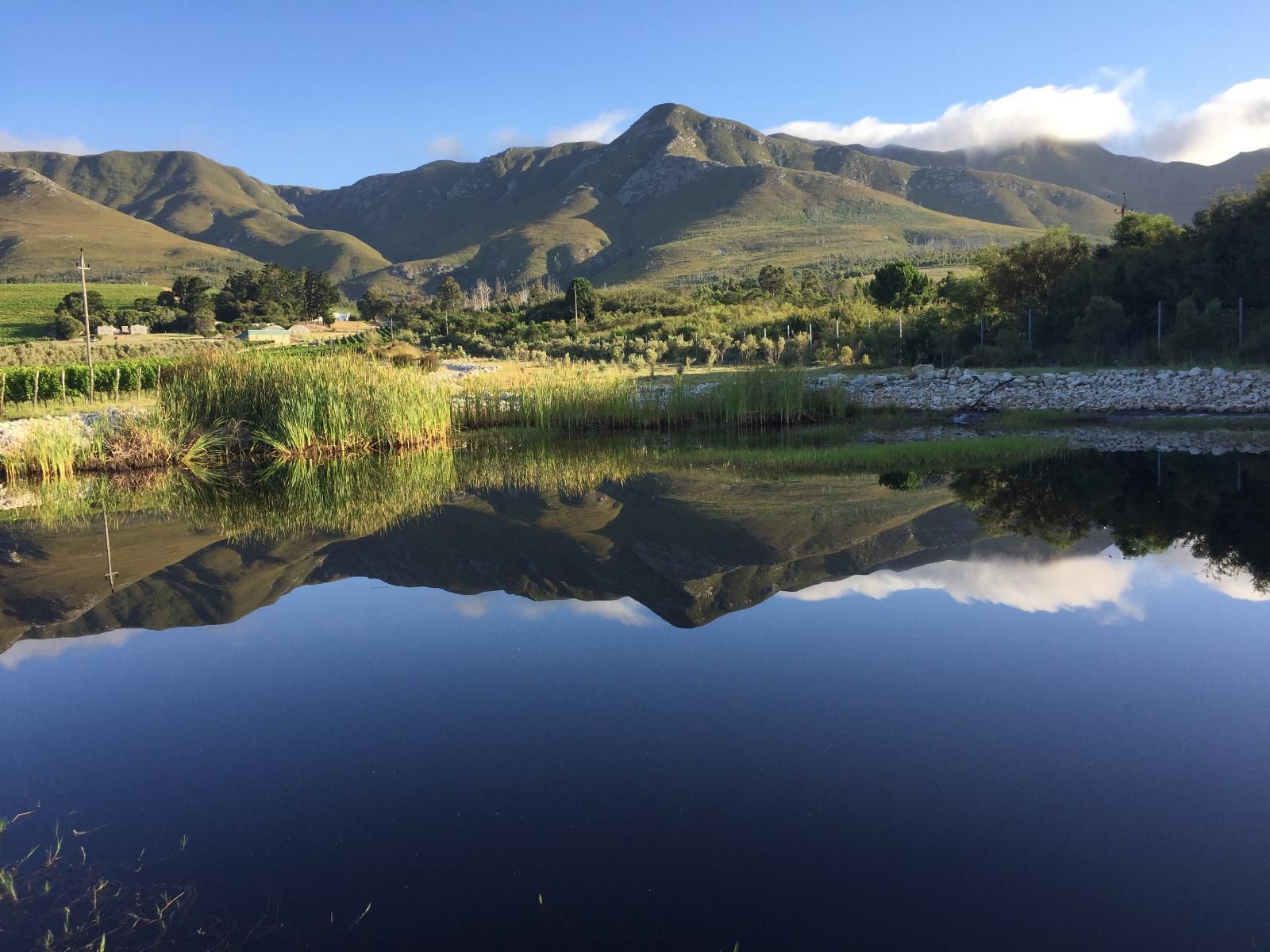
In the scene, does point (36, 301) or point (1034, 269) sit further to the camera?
point (36, 301)

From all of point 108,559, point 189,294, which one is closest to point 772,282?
point 189,294

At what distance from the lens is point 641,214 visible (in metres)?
128

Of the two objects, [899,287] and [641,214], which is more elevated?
[641,214]

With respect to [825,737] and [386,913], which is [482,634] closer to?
[825,737]

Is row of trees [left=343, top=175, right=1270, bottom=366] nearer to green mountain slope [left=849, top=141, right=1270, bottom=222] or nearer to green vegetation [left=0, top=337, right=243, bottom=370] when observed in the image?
green vegetation [left=0, top=337, right=243, bottom=370]

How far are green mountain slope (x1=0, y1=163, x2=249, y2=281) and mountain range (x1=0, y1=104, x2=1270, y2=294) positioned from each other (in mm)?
400

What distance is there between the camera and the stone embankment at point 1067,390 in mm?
16016

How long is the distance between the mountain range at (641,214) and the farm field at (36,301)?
76.3 ft

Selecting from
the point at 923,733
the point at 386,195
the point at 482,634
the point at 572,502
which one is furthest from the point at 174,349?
the point at 386,195

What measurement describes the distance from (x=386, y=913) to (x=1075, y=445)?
1231 centimetres

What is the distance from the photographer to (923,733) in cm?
394

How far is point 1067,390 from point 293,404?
13876 millimetres

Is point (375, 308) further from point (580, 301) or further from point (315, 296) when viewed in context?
point (580, 301)

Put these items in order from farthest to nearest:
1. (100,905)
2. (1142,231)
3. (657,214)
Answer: (657,214)
(1142,231)
(100,905)
